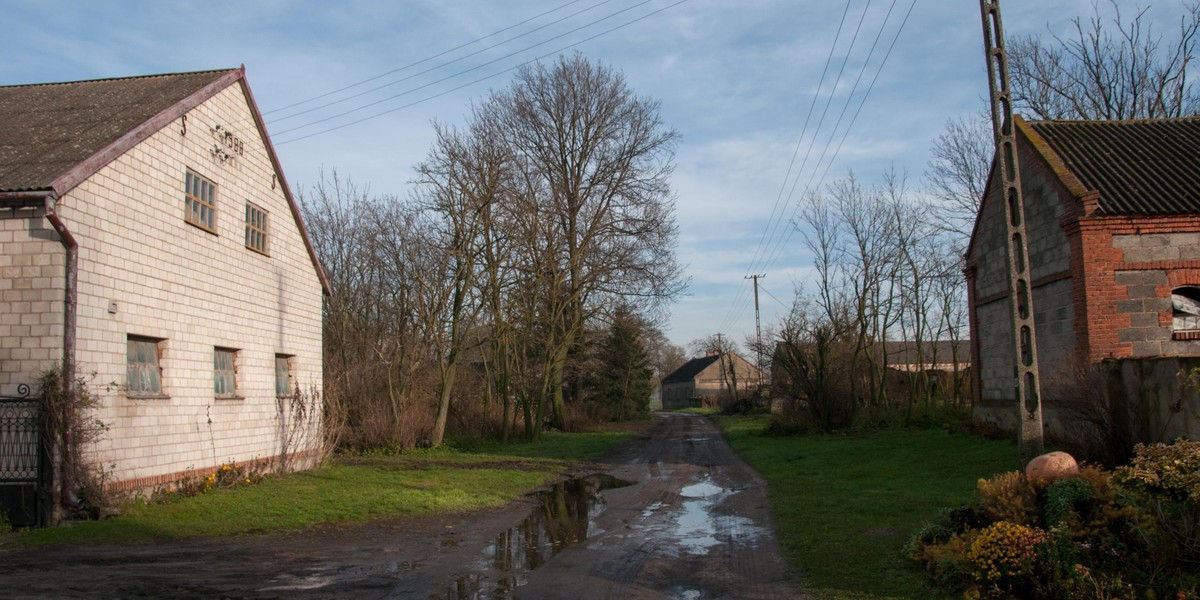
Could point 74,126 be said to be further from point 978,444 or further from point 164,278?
point 978,444

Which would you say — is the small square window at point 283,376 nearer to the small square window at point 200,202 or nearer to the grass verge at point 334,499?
the grass verge at point 334,499

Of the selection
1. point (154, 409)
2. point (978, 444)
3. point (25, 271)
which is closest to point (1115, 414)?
point (978, 444)

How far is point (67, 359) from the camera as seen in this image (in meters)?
11.4

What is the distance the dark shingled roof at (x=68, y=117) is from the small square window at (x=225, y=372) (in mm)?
4521

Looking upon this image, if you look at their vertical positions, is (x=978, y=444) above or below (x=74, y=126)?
below

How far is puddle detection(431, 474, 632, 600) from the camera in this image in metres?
8.04

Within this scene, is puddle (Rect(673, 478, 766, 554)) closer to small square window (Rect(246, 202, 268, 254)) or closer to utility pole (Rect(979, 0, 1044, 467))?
utility pole (Rect(979, 0, 1044, 467))

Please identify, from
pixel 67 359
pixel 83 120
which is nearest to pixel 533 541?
pixel 67 359

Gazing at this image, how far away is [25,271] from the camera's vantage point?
38.1 ft

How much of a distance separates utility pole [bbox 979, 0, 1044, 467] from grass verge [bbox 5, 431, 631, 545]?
845 cm

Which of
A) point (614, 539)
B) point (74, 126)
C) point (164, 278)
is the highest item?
point (74, 126)

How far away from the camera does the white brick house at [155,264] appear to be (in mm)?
11602

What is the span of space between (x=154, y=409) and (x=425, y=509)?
475 cm

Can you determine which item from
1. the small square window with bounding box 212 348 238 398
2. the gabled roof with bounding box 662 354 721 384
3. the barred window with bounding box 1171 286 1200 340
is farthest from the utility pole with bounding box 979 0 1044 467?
the gabled roof with bounding box 662 354 721 384
